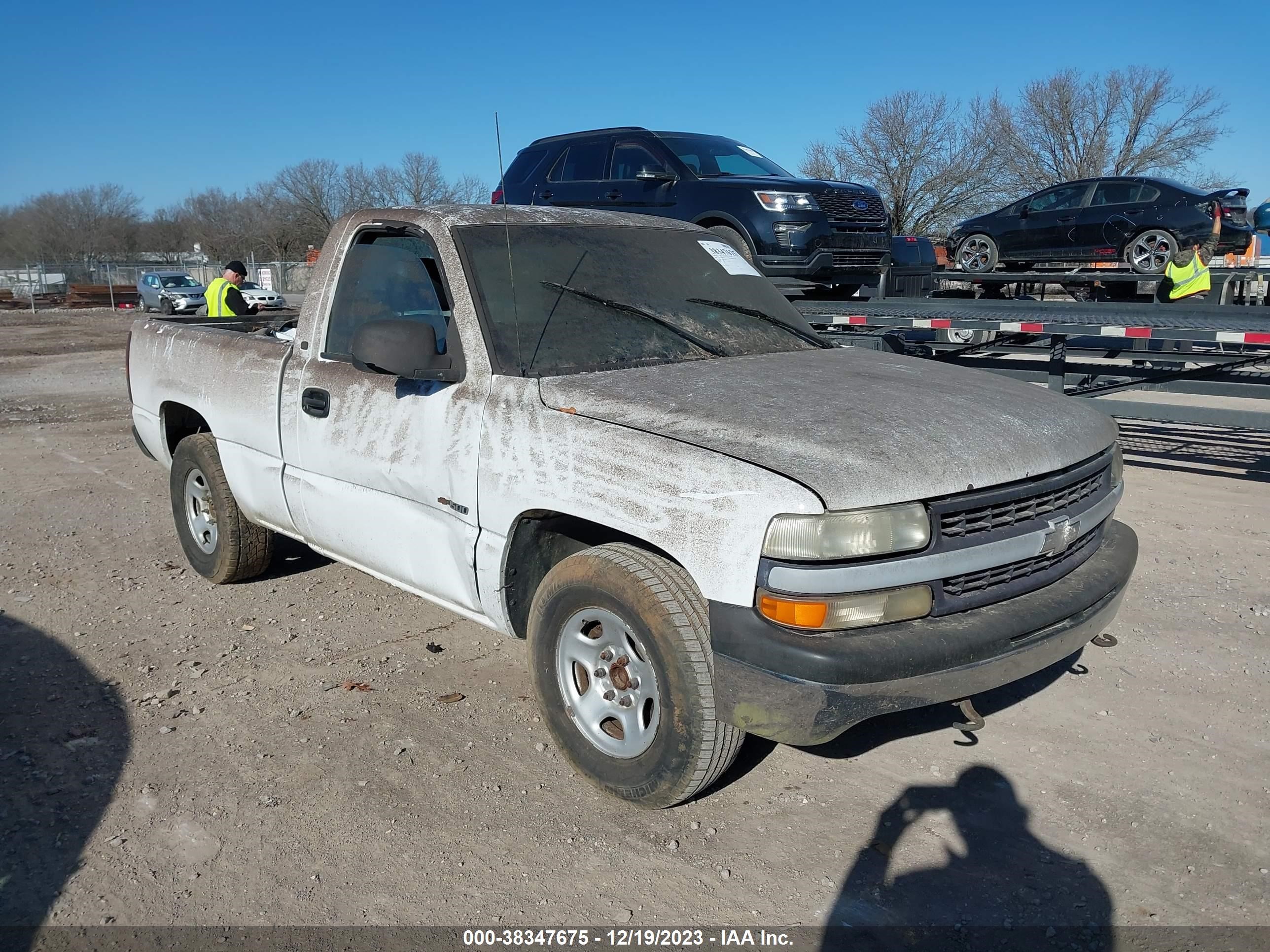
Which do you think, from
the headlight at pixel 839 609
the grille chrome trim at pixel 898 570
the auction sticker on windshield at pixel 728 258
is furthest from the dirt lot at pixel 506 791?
the auction sticker on windshield at pixel 728 258

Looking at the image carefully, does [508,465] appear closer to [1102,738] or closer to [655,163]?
[1102,738]

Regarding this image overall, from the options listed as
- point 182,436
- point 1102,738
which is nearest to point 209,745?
point 182,436

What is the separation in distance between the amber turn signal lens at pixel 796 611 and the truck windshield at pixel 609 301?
4.03 ft

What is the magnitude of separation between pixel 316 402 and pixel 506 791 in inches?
73.6

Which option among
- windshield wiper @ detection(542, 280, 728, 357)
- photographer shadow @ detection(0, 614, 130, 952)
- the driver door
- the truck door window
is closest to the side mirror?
the driver door

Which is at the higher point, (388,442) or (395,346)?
(395,346)

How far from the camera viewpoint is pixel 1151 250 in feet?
45.2

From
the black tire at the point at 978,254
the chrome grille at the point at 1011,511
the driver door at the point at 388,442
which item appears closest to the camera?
the chrome grille at the point at 1011,511

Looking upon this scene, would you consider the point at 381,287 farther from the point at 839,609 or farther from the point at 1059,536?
the point at 1059,536

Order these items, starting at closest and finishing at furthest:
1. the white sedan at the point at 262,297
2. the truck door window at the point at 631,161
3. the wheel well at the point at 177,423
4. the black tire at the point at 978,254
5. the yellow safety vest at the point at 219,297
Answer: the wheel well at the point at 177,423 → the truck door window at the point at 631,161 → the yellow safety vest at the point at 219,297 → the black tire at the point at 978,254 → the white sedan at the point at 262,297

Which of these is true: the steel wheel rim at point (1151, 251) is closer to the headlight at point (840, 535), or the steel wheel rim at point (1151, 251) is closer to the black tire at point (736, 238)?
the black tire at point (736, 238)

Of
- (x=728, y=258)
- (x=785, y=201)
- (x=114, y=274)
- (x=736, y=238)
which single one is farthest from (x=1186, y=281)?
(x=114, y=274)

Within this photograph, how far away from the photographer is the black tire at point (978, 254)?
50.2ft

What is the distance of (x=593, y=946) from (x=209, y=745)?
6.02ft
